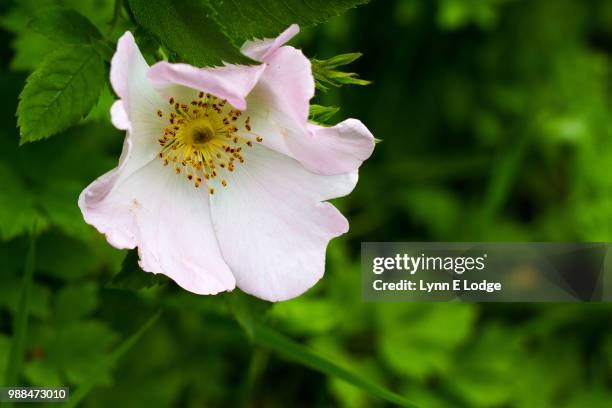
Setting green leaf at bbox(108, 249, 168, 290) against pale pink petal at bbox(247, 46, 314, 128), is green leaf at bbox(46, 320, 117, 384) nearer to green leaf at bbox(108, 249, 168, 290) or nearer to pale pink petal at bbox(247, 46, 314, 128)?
green leaf at bbox(108, 249, 168, 290)

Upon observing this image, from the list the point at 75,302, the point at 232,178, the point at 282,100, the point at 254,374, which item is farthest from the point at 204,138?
the point at 254,374

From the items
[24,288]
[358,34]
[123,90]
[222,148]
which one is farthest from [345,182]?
[358,34]

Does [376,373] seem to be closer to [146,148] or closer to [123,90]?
[146,148]

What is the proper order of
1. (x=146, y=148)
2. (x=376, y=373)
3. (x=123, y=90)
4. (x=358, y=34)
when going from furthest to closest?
(x=358, y=34)
(x=376, y=373)
(x=146, y=148)
(x=123, y=90)

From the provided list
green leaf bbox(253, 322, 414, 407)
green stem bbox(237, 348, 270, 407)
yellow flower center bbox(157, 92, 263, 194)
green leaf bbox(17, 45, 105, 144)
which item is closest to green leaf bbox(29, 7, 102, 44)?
green leaf bbox(17, 45, 105, 144)

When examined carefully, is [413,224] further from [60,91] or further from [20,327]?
[60,91]

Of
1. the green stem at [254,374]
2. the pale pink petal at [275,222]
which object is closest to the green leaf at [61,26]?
the pale pink petal at [275,222]

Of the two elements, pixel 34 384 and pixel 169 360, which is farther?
pixel 169 360

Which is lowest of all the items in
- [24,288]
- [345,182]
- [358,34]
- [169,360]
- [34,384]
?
[169,360]
